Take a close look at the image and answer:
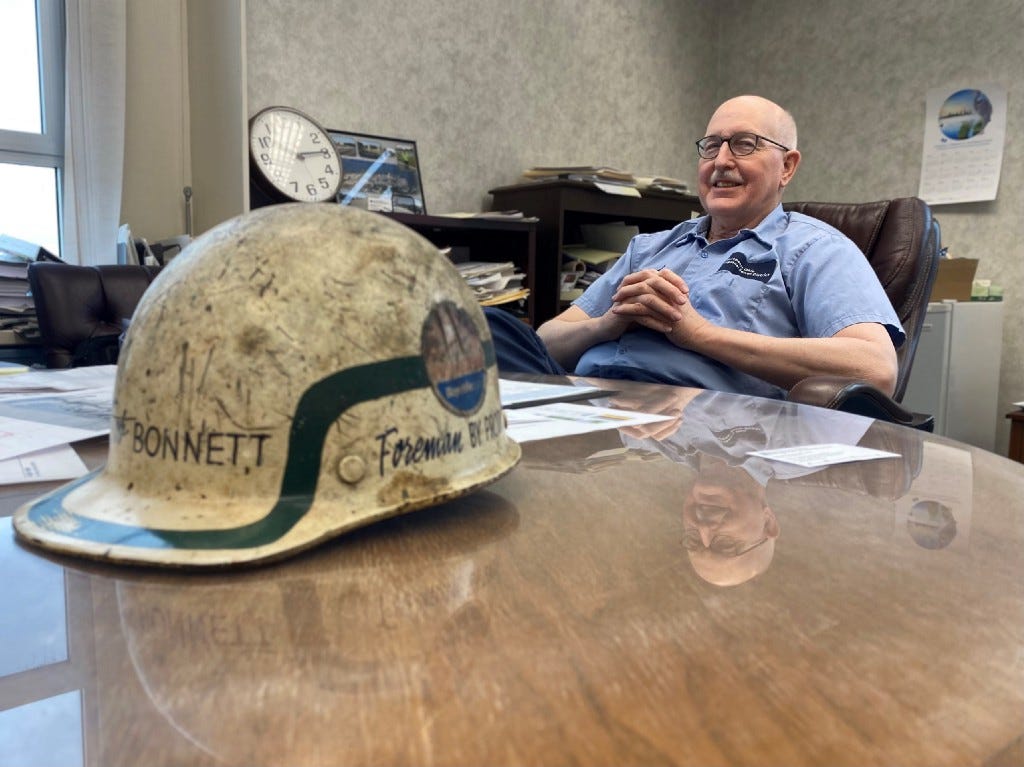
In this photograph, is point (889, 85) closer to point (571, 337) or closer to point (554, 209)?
point (554, 209)

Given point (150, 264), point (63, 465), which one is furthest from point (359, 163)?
point (63, 465)

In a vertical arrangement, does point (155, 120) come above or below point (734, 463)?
above

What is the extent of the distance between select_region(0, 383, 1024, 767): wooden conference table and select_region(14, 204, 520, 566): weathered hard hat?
0.02 m

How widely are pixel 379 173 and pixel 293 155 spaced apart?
37 cm

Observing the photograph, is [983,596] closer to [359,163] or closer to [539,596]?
[539,596]

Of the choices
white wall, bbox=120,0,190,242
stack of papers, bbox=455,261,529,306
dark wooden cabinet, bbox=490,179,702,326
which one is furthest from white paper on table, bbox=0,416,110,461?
dark wooden cabinet, bbox=490,179,702,326

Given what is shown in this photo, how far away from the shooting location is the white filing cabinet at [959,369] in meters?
3.24

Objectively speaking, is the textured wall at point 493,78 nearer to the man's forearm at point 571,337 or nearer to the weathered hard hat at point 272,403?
the man's forearm at point 571,337

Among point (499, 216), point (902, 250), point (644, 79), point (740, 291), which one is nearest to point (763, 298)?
point (740, 291)

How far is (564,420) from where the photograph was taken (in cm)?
87

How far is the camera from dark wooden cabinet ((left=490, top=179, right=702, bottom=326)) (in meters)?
2.93

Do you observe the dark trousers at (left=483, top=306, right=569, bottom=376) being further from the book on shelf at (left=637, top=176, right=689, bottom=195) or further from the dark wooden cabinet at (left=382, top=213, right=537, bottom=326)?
the book on shelf at (left=637, top=176, right=689, bottom=195)

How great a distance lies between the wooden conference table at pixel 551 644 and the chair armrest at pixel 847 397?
701mm

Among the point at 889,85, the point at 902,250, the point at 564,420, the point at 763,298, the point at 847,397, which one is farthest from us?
the point at 889,85
